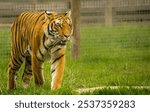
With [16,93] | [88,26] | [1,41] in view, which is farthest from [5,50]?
[88,26]

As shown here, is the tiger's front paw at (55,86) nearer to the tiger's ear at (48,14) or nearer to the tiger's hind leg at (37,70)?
the tiger's hind leg at (37,70)

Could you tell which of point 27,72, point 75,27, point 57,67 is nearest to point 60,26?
point 75,27

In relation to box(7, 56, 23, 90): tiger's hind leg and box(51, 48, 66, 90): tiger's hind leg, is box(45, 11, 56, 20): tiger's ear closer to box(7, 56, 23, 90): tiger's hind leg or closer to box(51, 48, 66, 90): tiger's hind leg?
box(51, 48, 66, 90): tiger's hind leg

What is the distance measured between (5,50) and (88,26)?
0.65 meters

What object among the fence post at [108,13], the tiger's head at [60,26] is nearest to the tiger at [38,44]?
the tiger's head at [60,26]

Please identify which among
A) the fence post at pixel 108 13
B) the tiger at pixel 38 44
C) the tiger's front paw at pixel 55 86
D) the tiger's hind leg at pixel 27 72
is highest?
the fence post at pixel 108 13

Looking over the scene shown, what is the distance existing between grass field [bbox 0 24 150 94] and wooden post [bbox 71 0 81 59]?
36 millimetres

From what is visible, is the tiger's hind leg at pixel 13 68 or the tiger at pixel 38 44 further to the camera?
the tiger's hind leg at pixel 13 68

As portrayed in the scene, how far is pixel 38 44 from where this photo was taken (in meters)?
4.13

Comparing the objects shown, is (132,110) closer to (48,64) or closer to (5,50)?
(48,64)

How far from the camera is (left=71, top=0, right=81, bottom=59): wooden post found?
4195 mm

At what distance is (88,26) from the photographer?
13.9 ft

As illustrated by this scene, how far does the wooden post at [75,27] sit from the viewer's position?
4.20m

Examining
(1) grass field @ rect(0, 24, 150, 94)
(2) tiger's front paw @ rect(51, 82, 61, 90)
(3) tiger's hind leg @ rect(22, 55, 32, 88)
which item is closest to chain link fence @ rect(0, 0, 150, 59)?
(1) grass field @ rect(0, 24, 150, 94)
